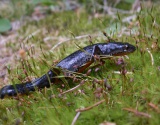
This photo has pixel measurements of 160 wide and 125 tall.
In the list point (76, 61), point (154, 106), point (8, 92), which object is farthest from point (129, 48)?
point (8, 92)

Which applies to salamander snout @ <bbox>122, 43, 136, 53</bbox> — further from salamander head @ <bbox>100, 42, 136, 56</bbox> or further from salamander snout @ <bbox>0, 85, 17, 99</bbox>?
salamander snout @ <bbox>0, 85, 17, 99</bbox>

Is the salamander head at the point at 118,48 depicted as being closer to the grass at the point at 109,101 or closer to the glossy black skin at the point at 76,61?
the glossy black skin at the point at 76,61

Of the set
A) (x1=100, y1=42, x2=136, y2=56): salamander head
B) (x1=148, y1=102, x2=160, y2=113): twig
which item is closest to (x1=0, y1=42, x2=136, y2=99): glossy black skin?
(x1=100, y1=42, x2=136, y2=56): salamander head

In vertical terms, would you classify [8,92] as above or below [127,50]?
below

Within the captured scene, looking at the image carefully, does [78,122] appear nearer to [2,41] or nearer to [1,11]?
[2,41]

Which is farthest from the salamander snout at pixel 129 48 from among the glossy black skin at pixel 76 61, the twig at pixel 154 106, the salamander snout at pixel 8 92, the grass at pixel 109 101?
the salamander snout at pixel 8 92

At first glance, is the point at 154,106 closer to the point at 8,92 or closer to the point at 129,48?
the point at 129,48

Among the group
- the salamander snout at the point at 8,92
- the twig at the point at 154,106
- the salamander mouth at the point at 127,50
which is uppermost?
the salamander mouth at the point at 127,50
